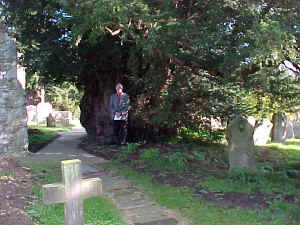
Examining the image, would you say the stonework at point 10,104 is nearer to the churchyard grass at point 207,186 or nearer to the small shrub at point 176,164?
the churchyard grass at point 207,186

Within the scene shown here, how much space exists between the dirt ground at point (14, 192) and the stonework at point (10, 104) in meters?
1.74

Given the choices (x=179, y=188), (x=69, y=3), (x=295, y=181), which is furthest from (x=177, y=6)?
(x=295, y=181)

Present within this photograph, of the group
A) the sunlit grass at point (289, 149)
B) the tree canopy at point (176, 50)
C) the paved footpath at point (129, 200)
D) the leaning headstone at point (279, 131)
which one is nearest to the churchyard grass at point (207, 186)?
the paved footpath at point (129, 200)

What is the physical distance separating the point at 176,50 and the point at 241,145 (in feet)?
7.61

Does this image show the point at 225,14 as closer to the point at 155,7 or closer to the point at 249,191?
the point at 155,7

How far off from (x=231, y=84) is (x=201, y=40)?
4.10 feet

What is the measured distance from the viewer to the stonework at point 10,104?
8.83 meters

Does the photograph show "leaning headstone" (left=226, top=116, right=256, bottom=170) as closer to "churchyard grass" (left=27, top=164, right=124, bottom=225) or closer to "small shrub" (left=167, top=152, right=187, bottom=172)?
"small shrub" (left=167, top=152, right=187, bottom=172)

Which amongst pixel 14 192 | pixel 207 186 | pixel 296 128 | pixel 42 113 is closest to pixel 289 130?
pixel 296 128

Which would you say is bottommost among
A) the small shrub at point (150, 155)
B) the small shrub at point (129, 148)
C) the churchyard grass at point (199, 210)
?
the churchyard grass at point (199, 210)

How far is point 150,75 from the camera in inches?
382

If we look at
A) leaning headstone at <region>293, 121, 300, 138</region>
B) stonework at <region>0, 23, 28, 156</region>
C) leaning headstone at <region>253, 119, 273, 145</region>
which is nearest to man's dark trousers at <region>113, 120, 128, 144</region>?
stonework at <region>0, 23, 28, 156</region>

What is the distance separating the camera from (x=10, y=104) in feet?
29.2

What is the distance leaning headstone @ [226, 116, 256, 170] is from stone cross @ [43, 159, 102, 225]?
175 inches
